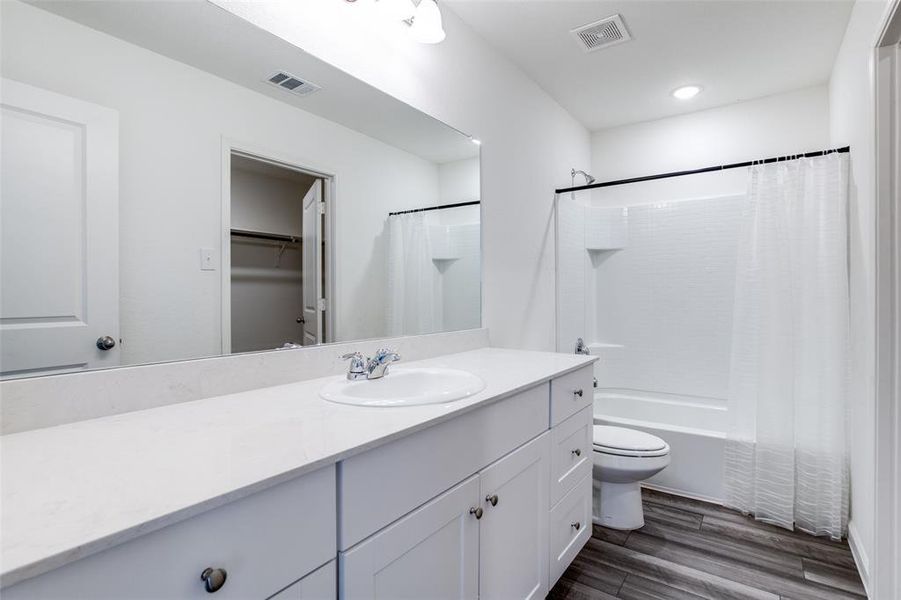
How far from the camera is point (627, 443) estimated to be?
2129 mm

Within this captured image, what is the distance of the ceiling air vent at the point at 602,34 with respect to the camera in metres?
2.08

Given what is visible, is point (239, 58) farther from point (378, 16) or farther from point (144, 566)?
point (144, 566)

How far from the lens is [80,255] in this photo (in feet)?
3.05

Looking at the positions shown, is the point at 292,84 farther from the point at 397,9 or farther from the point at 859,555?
the point at 859,555

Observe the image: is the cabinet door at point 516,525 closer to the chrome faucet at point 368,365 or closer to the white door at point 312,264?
the chrome faucet at point 368,365

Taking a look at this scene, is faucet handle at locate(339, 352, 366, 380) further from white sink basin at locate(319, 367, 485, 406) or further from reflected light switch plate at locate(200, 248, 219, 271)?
reflected light switch plate at locate(200, 248, 219, 271)

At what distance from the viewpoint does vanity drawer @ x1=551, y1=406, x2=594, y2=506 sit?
154 cm

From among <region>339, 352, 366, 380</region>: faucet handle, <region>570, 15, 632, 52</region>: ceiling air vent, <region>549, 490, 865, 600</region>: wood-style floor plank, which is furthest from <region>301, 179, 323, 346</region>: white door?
<region>570, 15, 632, 52</region>: ceiling air vent

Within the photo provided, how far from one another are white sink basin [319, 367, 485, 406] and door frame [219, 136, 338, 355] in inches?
9.3

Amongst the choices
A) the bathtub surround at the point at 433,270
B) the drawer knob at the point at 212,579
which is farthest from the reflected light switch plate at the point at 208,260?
the drawer knob at the point at 212,579

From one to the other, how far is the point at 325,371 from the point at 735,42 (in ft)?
8.40

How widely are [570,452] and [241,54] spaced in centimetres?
167

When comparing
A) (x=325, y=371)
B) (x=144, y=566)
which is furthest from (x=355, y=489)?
(x=325, y=371)

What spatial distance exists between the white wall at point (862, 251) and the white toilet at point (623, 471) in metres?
0.73
